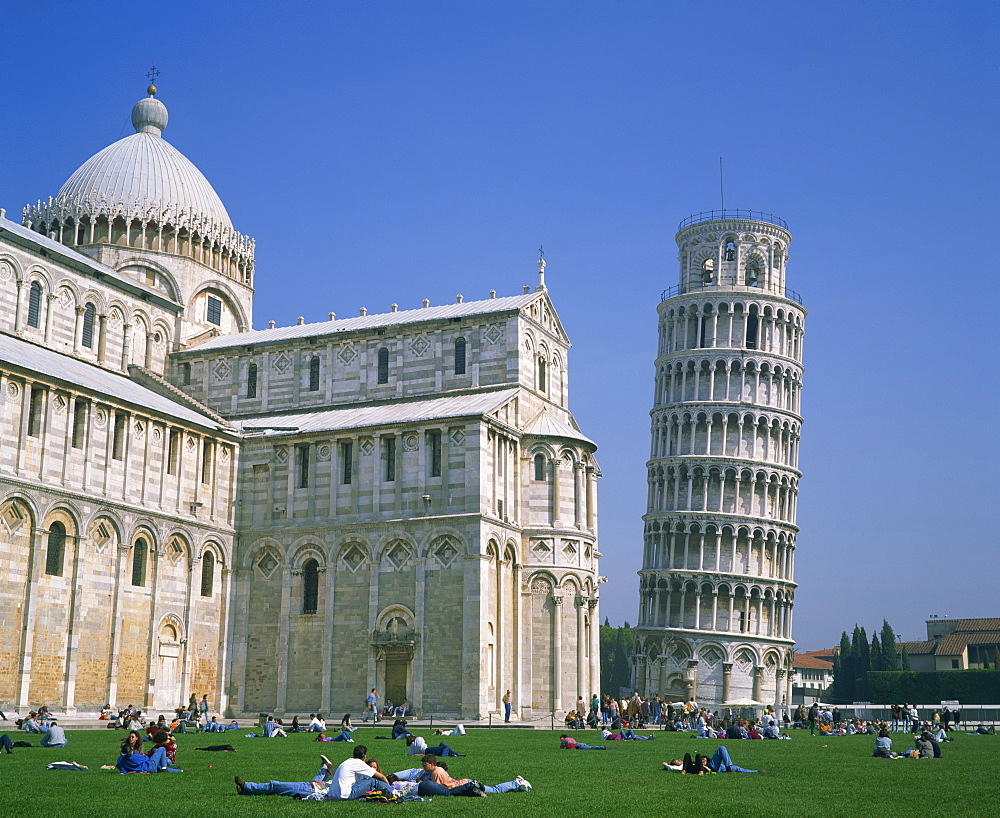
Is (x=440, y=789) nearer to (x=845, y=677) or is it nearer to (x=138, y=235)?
(x=138, y=235)

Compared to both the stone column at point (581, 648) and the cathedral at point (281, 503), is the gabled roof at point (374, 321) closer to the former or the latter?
the cathedral at point (281, 503)

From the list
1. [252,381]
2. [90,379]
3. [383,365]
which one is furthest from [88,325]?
[383,365]

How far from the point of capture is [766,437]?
290 feet

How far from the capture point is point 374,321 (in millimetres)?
58469

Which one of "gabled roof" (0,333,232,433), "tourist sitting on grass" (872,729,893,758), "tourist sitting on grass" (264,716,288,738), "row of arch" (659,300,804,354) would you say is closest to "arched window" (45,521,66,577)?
"gabled roof" (0,333,232,433)

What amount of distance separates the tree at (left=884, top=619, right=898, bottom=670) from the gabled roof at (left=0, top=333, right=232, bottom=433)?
71.1m

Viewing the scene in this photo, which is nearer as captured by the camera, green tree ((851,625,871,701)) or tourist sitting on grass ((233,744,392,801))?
tourist sitting on grass ((233,744,392,801))

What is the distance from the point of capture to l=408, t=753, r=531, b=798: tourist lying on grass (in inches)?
694

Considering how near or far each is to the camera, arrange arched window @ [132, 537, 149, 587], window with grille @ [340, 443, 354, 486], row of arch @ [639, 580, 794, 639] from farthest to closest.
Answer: row of arch @ [639, 580, 794, 639] → window with grille @ [340, 443, 354, 486] → arched window @ [132, 537, 149, 587]

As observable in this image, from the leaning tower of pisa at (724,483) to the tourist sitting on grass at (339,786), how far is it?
227 ft

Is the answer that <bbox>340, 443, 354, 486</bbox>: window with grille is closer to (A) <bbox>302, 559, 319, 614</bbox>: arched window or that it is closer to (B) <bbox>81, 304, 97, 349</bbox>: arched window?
(A) <bbox>302, 559, 319, 614</bbox>: arched window

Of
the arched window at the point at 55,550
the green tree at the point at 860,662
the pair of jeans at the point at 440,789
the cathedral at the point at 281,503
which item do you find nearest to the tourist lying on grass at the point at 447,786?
the pair of jeans at the point at 440,789

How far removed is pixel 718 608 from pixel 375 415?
41.2 m

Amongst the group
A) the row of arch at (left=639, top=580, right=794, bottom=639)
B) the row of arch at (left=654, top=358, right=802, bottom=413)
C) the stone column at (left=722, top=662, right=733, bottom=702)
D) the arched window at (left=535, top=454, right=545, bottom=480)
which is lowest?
the stone column at (left=722, top=662, right=733, bottom=702)
